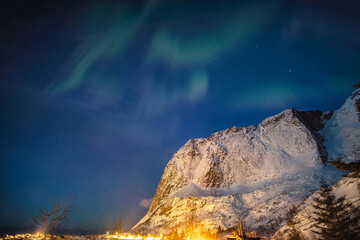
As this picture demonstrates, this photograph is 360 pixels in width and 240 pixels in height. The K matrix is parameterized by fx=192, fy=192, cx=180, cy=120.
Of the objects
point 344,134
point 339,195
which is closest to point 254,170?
point 344,134

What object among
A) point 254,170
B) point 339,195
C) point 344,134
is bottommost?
point 339,195

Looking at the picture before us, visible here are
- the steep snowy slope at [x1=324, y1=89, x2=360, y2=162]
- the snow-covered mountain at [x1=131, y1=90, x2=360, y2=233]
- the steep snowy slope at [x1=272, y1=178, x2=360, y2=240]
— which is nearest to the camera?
the steep snowy slope at [x1=272, y1=178, x2=360, y2=240]

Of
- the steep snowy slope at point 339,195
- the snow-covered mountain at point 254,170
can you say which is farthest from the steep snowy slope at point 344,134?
the steep snowy slope at point 339,195

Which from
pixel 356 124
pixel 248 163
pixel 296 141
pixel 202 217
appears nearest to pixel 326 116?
pixel 356 124

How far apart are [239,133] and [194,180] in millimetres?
60093

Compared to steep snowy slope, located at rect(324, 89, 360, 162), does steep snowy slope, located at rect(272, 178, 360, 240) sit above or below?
below

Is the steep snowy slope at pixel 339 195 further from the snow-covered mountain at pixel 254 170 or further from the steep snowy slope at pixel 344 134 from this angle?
the steep snowy slope at pixel 344 134

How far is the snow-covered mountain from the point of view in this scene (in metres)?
104

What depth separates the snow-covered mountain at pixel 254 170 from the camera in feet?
341

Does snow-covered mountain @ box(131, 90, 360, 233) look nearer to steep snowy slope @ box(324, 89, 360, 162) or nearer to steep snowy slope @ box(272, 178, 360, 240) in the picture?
steep snowy slope @ box(324, 89, 360, 162)

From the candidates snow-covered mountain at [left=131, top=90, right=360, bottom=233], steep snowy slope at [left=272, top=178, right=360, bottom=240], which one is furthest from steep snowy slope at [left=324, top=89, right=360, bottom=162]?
steep snowy slope at [left=272, top=178, right=360, bottom=240]

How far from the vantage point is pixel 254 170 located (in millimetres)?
144125

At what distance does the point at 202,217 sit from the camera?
368ft

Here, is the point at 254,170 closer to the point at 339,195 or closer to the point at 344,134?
the point at 344,134
